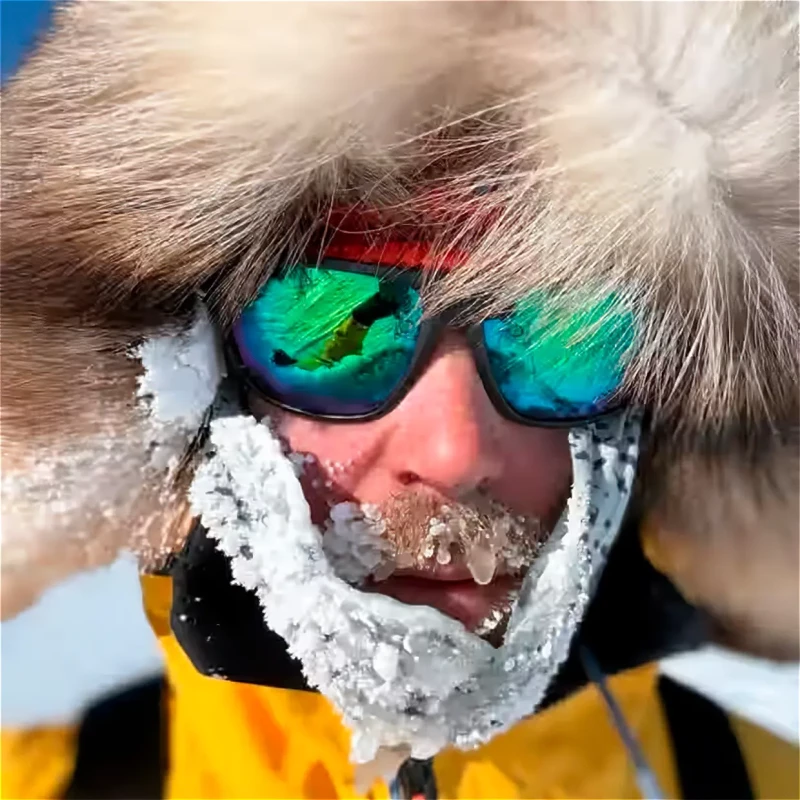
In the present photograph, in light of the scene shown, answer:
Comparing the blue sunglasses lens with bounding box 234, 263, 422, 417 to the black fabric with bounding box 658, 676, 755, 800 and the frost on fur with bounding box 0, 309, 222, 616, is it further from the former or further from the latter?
the black fabric with bounding box 658, 676, 755, 800

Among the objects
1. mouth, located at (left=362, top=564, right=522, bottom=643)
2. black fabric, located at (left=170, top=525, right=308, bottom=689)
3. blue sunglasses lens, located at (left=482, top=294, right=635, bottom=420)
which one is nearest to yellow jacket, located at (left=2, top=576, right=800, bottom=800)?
black fabric, located at (left=170, top=525, right=308, bottom=689)

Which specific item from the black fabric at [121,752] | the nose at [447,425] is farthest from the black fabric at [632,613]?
the black fabric at [121,752]

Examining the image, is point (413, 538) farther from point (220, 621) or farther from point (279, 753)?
point (279, 753)

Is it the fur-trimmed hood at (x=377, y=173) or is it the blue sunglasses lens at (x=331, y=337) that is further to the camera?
the blue sunglasses lens at (x=331, y=337)

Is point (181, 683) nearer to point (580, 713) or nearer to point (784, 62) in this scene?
point (580, 713)

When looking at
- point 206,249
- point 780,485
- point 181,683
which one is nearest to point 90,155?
point 206,249

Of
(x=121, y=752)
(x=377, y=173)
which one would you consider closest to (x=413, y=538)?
(x=377, y=173)

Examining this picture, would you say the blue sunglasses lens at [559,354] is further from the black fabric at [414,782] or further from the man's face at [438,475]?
the black fabric at [414,782]
